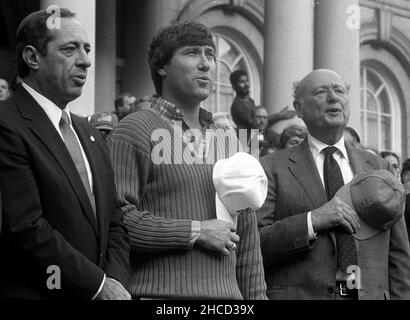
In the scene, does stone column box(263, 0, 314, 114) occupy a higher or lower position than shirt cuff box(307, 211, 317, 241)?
higher

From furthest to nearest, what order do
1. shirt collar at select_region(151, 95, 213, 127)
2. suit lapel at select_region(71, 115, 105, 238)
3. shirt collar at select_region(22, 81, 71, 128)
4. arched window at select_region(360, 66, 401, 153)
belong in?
arched window at select_region(360, 66, 401, 153)
shirt collar at select_region(151, 95, 213, 127)
shirt collar at select_region(22, 81, 71, 128)
suit lapel at select_region(71, 115, 105, 238)

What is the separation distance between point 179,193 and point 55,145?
2.70 ft

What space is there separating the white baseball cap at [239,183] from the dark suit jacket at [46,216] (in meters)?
0.62

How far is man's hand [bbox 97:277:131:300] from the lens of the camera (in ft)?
15.1

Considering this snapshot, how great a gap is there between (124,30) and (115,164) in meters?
14.2

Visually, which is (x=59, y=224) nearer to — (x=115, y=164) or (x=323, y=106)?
(x=115, y=164)

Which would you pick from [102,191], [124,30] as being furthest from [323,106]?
[124,30]

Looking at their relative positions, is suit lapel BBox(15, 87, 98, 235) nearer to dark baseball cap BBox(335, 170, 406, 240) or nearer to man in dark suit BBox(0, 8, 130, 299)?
man in dark suit BBox(0, 8, 130, 299)

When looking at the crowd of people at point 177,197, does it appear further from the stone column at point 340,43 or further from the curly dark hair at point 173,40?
the stone column at point 340,43

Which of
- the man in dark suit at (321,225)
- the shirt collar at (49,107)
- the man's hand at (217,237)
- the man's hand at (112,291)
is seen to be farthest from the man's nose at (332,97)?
the man's hand at (112,291)

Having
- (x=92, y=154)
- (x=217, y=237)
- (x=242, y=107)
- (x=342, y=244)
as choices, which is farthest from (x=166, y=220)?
(x=242, y=107)

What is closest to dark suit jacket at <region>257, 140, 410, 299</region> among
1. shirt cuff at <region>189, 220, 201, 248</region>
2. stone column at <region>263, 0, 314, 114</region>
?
shirt cuff at <region>189, 220, 201, 248</region>

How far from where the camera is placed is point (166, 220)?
205 inches

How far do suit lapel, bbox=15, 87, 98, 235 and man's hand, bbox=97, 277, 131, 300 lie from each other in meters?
0.26
